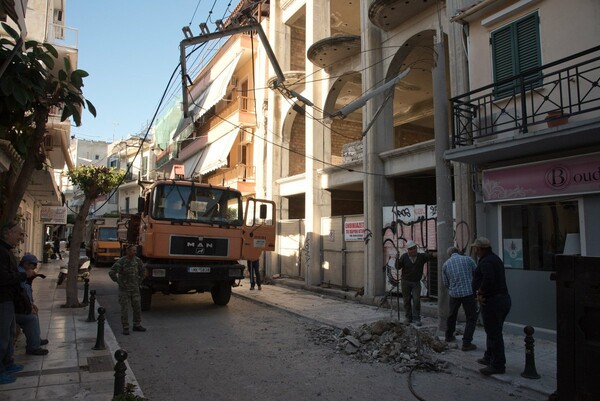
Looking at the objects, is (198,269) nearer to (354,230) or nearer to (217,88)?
(354,230)

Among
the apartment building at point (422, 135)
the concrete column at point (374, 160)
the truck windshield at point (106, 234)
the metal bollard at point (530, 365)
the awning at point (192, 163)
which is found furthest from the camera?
the truck windshield at point (106, 234)

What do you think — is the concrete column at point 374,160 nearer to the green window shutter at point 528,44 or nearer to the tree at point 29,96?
the green window shutter at point 528,44

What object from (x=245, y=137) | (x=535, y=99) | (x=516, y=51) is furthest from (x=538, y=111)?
(x=245, y=137)

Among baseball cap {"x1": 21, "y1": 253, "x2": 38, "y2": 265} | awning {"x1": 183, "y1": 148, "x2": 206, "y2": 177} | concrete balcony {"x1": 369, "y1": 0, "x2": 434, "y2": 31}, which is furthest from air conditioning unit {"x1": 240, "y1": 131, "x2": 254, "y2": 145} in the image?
baseball cap {"x1": 21, "y1": 253, "x2": 38, "y2": 265}

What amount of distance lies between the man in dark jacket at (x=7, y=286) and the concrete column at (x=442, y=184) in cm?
665

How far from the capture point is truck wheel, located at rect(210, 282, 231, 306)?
36.5ft

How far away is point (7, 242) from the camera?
207 inches

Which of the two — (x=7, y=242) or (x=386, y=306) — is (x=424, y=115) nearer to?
(x=386, y=306)

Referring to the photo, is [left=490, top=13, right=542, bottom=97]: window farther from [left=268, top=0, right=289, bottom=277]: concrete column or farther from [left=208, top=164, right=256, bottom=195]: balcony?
[left=208, top=164, right=256, bottom=195]: balcony

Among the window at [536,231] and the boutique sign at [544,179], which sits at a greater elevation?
the boutique sign at [544,179]

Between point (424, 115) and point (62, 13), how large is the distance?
17.0 m

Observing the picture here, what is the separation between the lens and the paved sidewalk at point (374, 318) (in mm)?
5793

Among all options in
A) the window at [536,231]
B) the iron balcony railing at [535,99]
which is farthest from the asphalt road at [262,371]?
the iron balcony railing at [535,99]

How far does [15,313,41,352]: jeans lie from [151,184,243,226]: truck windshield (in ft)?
13.1
